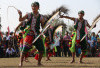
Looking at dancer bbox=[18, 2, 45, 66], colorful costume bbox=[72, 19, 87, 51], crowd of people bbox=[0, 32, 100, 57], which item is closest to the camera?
dancer bbox=[18, 2, 45, 66]

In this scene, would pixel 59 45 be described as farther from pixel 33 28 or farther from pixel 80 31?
pixel 33 28

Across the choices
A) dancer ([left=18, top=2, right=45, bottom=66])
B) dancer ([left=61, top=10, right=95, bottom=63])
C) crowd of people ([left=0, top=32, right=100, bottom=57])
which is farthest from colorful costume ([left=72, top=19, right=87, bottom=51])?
crowd of people ([left=0, top=32, right=100, bottom=57])

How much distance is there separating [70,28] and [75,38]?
128 ft

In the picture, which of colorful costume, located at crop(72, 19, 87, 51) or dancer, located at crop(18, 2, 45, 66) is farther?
colorful costume, located at crop(72, 19, 87, 51)

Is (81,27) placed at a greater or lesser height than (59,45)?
greater

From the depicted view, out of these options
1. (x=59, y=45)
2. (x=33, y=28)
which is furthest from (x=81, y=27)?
(x=59, y=45)

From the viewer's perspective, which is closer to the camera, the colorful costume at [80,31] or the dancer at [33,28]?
the dancer at [33,28]

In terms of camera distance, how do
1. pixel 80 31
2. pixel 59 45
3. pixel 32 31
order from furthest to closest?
pixel 59 45, pixel 80 31, pixel 32 31

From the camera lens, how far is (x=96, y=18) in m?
9.38

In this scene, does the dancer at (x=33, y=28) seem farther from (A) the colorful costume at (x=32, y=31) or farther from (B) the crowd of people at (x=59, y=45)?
(B) the crowd of people at (x=59, y=45)

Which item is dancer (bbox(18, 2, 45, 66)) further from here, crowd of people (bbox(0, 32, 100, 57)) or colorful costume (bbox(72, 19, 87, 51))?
crowd of people (bbox(0, 32, 100, 57))

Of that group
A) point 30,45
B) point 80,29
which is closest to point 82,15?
point 80,29

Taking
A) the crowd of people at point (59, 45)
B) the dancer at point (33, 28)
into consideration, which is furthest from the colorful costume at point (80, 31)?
the crowd of people at point (59, 45)

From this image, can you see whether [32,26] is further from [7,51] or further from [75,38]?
[7,51]
